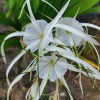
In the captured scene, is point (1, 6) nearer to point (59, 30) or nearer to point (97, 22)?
point (97, 22)

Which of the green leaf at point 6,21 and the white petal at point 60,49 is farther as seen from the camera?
the green leaf at point 6,21

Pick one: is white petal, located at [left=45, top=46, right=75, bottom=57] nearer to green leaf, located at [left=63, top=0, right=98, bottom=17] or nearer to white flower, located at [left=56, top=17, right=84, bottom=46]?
white flower, located at [left=56, top=17, right=84, bottom=46]

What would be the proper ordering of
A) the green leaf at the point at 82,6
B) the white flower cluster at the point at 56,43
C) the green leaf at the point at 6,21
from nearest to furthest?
1. the white flower cluster at the point at 56,43
2. the green leaf at the point at 82,6
3. the green leaf at the point at 6,21

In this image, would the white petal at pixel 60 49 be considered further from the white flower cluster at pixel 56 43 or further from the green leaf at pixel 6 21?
the green leaf at pixel 6 21

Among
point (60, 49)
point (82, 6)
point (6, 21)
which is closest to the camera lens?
point (60, 49)

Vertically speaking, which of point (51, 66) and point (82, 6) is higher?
point (82, 6)

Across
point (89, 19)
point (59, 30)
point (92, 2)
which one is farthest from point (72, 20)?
point (89, 19)

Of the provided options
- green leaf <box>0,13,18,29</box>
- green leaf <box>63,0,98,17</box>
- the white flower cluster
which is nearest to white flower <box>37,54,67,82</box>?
the white flower cluster

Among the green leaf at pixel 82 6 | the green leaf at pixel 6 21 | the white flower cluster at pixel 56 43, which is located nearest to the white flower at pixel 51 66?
the white flower cluster at pixel 56 43

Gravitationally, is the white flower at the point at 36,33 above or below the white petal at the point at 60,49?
above

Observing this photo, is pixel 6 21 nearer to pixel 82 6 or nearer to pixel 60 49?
pixel 82 6

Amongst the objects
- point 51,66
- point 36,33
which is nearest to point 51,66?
point 51,66
